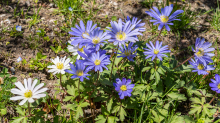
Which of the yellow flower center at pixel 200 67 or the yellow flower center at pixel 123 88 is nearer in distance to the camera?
the yellow flower center at pixel 123 88

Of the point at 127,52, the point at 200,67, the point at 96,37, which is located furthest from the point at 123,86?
the point at 200,67

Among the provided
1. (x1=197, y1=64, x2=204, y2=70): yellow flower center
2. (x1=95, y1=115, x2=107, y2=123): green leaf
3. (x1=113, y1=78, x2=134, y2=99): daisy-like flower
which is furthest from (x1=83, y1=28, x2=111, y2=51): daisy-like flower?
(x1=197, y1=64, x2=204, y2=70): yellow flower center

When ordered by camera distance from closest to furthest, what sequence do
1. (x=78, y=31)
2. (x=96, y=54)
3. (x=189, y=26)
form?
1. (x=96, y=54)
2. (x=78, y=31)
3. (x=189, y=26)

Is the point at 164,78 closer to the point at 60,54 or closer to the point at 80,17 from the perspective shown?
the point at 60,54

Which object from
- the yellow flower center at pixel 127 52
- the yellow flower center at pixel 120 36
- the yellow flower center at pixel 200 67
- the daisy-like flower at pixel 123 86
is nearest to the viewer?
the yellow flower center at pixel 120 36

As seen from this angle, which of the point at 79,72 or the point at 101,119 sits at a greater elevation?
the point at 79,72

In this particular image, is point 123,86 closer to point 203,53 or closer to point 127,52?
point 127,52

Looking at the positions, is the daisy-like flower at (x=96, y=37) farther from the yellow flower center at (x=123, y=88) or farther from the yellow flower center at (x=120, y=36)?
the yellow flower center at (x=123, y=88)

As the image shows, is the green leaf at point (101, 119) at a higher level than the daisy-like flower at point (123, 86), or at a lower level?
lower

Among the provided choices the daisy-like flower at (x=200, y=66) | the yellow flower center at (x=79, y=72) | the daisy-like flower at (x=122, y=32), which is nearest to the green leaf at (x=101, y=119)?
the yellow flower center at (x=79, y=72)

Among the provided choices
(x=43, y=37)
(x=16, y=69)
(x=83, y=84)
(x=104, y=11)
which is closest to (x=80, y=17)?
(x=104, y=11)

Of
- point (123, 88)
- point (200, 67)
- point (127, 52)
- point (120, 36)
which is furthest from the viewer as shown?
point (200, 67)
